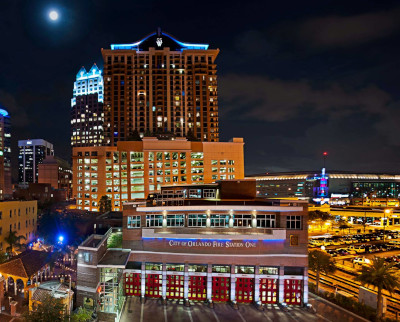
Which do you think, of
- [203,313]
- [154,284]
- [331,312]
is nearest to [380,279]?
[331,312]

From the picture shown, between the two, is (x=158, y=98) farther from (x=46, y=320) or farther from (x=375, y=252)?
(x=46, y=320)

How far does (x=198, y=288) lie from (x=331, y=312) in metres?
14.0

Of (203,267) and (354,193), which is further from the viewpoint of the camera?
(354,193)

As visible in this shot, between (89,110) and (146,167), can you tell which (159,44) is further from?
(89,110)

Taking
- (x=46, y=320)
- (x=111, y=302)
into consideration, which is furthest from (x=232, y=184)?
(x=46, y=320)

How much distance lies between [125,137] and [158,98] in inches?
836

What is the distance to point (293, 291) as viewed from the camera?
3344 cm

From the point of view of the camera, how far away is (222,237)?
33.1m

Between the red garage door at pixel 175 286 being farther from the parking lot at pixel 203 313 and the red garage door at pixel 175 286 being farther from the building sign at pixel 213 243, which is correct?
the building sign at pixel 213 243

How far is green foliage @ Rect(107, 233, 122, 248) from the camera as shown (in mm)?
35406

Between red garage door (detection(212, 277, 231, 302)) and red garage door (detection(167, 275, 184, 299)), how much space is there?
363 centimetres

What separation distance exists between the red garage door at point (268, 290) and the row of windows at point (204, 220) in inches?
230

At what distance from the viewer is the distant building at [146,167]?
299 ft

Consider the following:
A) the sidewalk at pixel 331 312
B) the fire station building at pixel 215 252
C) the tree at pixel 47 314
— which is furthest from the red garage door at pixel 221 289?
the tree at pixel 47 314
